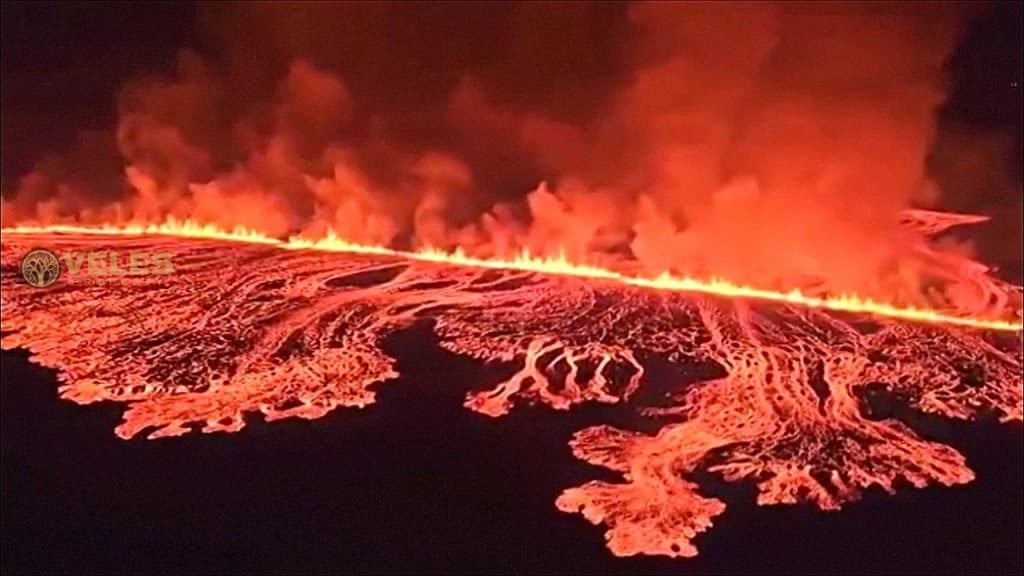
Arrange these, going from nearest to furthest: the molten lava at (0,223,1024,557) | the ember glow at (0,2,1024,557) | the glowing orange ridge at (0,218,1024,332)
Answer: the molten lava at (0,223,1024,557), the ember glow at (0,2,1024,557), the glowing orange ridge at (0,218,1024,332)

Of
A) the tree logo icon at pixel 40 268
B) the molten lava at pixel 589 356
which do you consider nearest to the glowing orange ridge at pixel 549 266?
the molten lava at pixel 589 356

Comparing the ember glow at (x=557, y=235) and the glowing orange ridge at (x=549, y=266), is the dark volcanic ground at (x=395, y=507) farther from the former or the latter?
the glowing orange ridge at (x=549, y=266)

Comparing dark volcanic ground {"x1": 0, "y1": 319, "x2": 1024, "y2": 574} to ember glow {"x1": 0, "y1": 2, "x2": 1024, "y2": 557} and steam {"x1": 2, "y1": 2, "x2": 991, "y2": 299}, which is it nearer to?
ember glow {"x1": 0, "y1": 2, "x2": 1024, "y2": 557}

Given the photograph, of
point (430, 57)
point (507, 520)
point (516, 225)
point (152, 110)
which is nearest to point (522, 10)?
point (430, 57)

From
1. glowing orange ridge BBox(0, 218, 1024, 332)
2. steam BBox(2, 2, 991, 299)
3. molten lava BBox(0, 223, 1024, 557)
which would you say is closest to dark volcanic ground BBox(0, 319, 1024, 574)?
molten lava BBox(0, 223, 1024, 557)

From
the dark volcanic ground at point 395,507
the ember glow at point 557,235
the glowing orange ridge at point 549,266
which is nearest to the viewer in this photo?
the dark volcanic ground at point 395,507

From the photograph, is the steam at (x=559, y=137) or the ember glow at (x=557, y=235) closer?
the ember glow at (x=557, y=235)

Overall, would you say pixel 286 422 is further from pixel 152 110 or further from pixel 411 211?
pixel 152 110
